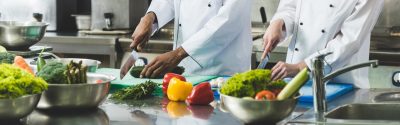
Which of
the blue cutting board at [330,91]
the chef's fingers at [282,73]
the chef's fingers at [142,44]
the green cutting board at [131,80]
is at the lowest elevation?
the blue cutting board at [330,91]

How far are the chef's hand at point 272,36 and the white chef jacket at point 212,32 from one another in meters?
0.30

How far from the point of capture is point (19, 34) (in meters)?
3.65

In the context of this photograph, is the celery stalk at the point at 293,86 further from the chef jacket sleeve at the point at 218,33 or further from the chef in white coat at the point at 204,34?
the chef jacket sleeve at the point at 218,33

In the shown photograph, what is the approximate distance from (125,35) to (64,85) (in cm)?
292

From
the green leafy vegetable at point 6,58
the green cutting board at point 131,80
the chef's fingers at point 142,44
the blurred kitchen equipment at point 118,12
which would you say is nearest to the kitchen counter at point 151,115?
the green cutting board at point 131,80

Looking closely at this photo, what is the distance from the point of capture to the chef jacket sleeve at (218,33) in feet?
11.7

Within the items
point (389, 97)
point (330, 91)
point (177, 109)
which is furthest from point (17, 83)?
point (389, 97)

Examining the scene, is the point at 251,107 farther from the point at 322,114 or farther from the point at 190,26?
the point at 190,26

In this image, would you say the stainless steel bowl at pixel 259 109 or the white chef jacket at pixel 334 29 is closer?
the stainless steel bowl at pixel 259 109

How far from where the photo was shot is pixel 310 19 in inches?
140

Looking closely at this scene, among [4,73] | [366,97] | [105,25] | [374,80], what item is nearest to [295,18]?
[366,97]

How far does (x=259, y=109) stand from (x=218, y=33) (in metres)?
1.47

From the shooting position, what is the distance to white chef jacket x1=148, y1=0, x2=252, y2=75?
3572 mm

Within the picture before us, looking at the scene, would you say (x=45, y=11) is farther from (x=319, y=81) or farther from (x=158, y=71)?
(x=319, y=81)
